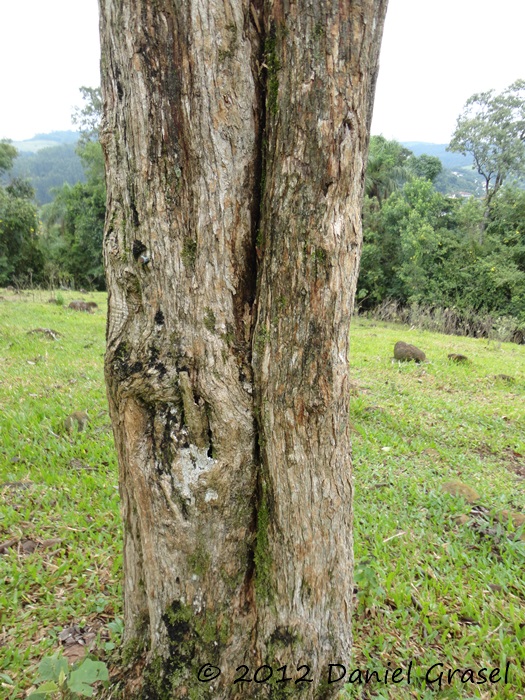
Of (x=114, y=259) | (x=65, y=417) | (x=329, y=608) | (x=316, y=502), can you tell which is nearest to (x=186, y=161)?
(x=114, y=259)

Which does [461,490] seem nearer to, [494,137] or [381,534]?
[381,534]

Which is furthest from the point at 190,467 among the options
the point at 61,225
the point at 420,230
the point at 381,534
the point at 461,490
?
the point at 61,225

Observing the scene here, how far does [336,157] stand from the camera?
1344mm

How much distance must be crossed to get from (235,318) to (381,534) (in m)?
2.01

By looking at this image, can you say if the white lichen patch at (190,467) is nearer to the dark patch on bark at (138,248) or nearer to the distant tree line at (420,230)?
the dark patch on bark at (138,248)

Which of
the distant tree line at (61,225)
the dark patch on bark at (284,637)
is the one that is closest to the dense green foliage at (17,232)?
the distant tree line at (61,225)

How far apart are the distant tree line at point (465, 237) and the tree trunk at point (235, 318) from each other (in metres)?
17.3

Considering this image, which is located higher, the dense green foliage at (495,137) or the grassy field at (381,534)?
the dense green foliage at (495,137)

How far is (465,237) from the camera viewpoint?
64.2 feet

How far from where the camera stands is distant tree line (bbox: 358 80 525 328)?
18516 millimetres

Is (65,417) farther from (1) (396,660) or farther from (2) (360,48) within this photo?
(2) (360,48)

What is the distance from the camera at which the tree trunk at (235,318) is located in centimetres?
135

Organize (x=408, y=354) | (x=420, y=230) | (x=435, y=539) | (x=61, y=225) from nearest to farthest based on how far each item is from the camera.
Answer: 1. (x=435, y=539)
2. (x=408, y=354)
3. (x=420, y=230)
4. (x=61, y=225)

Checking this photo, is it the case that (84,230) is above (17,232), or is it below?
below
